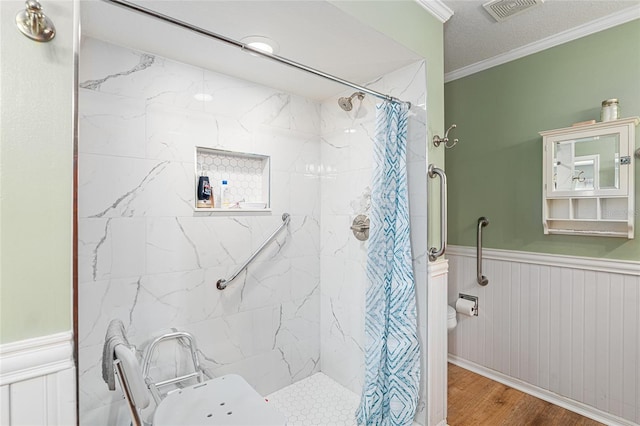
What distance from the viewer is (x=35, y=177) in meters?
0.78

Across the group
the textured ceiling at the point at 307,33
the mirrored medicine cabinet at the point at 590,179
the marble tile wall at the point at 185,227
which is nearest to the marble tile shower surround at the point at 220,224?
the marble tile wall at the point at 185,227

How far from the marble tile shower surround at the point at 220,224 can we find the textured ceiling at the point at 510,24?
0.49 meters

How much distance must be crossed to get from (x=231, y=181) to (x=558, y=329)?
241cm

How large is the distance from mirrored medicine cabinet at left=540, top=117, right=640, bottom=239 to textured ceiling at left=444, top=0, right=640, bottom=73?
670 millimetres

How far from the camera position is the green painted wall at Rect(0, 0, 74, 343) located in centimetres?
74

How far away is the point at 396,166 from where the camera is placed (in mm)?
1812

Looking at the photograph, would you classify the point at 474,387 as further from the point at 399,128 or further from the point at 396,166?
the point at 399,128

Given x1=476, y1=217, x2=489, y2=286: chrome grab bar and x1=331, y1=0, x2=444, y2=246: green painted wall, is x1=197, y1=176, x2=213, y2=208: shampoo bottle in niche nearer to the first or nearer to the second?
x1=331, y1=0, x2=444, y2=246: green painted wall

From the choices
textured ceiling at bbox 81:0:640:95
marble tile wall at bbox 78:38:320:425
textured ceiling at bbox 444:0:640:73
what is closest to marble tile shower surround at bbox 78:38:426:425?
marble tile wall at bbox 78:38:320:425

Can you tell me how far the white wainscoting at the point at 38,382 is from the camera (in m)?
0.74

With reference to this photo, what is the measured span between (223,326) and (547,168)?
2339mm

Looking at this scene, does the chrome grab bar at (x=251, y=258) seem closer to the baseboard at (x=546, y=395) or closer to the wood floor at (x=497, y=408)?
the wood floor at (x=497, y=408)

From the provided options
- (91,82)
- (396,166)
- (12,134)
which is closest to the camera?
(12,134)

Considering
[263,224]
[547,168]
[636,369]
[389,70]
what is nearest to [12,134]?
[263,224]
